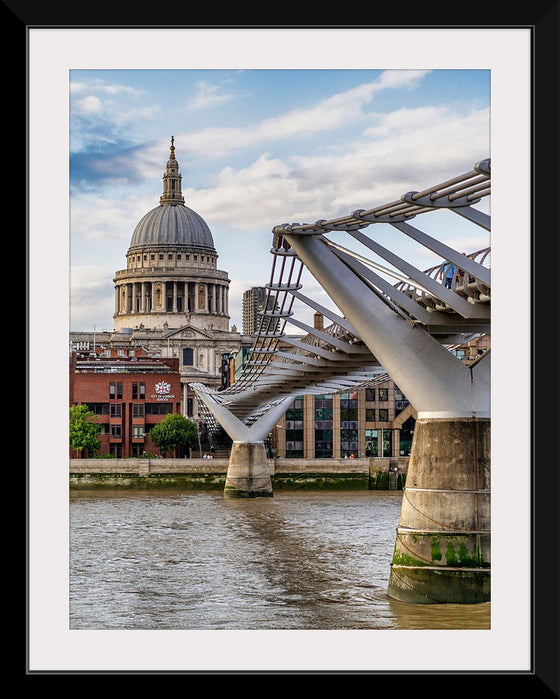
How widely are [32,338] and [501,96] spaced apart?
2.91 meters

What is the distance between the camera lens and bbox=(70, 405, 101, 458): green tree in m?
59.4

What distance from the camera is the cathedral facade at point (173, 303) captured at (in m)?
109

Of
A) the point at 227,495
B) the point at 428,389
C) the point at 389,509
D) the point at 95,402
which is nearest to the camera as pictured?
the point at 428,389

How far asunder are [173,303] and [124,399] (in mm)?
46961

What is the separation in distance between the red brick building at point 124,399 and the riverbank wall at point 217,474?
6.41 m

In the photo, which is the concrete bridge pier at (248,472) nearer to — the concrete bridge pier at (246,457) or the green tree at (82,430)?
the concrete bridge pier at (246,457)

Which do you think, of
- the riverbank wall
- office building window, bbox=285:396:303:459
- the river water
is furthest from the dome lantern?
the river water

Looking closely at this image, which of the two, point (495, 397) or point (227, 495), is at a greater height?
point (495, 397)

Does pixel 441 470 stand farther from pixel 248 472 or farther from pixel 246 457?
pixel 248 472

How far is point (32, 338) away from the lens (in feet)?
20.6
